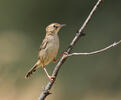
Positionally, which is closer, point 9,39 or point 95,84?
point 95,84

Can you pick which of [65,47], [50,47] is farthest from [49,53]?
[65,47]

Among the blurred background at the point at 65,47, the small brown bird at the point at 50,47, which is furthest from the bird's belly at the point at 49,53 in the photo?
the blurred background at the point at 65,47

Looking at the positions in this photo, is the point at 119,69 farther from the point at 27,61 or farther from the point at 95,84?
the point at 27,61

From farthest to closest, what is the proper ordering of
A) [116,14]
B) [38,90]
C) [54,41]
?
[116,14] → [38,90] → [54,41]

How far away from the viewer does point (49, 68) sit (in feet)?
34.4

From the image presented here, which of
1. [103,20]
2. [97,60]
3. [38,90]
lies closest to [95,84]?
[97,60]

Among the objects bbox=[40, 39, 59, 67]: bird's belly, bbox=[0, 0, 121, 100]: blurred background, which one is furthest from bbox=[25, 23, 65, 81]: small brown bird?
bbox=[0, 0, 121, 100]: blurred background

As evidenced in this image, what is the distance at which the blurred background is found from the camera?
9984 millimetres

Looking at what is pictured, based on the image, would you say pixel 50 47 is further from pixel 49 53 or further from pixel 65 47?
pixel 65 47

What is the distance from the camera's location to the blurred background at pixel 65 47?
9.98m

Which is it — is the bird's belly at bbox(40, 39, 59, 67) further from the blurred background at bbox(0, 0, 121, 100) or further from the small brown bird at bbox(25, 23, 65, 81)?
the blurred background at bbox(0, 0, 121, 100)

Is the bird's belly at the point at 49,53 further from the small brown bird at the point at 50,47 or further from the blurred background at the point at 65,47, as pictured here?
the blurred background at the point at 65,47

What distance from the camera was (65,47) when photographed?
11.1 meters

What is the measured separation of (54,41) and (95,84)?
539cm
